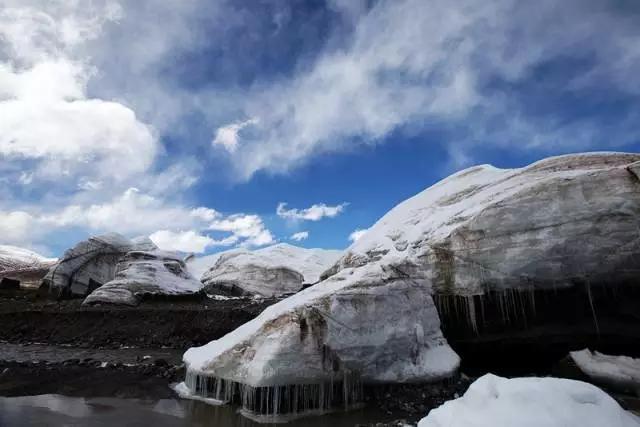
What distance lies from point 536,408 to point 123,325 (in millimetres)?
20969

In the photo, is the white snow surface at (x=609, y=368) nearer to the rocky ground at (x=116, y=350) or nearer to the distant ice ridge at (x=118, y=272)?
the rocky ground at (x=116, y=350)

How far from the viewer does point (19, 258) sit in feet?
467

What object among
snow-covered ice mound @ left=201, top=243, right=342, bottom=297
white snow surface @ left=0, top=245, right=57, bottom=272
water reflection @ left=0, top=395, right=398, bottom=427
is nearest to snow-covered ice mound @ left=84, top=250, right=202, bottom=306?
snow-covered ice mound @ left=201, top=243, right=342, bottom=297

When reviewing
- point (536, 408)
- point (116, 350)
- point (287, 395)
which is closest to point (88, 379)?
point (116, 350)

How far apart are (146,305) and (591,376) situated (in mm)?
21993

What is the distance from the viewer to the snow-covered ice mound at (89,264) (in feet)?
103

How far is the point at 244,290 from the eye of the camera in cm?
4275

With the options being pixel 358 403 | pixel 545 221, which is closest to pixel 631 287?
pixel 545 221

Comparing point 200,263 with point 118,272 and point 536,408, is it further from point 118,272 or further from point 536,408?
point 536,408

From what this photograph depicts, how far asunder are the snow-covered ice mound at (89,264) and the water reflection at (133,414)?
23563mm

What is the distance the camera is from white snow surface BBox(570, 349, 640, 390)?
40.1 feet

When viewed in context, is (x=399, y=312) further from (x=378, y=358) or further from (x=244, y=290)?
(x=244, y=290)

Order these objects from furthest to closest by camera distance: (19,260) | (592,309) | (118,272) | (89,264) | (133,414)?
1. (19,260)
2. (89,264)
3. (118,272)
4. (592,309)
5. (133,414)

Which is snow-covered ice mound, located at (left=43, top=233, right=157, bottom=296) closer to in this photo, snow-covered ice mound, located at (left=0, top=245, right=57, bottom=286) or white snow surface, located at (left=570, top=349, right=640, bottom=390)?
white snow surface, located at (left=570, top=349, right=640, bottom=390)
